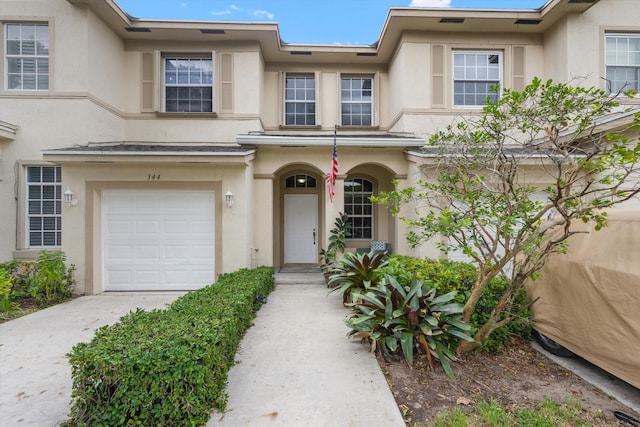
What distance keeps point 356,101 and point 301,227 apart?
14.6 feet

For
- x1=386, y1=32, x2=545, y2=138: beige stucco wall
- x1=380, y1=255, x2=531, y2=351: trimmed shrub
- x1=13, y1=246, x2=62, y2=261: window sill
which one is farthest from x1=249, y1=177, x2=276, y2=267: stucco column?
x1=13, y1=246, x2=62, y2=261: window sill

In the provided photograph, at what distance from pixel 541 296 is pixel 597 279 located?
82 cm

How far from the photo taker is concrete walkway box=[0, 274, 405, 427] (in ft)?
8.93

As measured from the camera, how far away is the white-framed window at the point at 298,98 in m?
9.57

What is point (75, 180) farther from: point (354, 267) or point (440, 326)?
point (440, 326)

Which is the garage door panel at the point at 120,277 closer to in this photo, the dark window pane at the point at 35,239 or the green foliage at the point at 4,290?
the green foliage at the point at 4,290

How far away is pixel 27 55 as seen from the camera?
7.36 meters

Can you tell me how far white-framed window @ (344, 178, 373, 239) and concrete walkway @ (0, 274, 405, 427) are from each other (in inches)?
163

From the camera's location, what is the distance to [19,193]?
7191 millimetres

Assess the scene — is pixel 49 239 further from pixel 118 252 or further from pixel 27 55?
pixel 27 55

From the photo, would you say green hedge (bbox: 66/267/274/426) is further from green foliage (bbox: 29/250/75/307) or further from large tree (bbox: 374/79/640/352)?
green foliage (bbox: 29/250/75/307)

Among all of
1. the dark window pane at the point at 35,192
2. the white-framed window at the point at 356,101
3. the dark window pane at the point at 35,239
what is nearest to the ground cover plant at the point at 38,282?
the dark window pane at the point at 35,239

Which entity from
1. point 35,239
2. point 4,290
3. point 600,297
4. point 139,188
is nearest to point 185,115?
point 139,188

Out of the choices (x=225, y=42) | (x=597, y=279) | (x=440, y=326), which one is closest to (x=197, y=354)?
(x=440, y=326)
